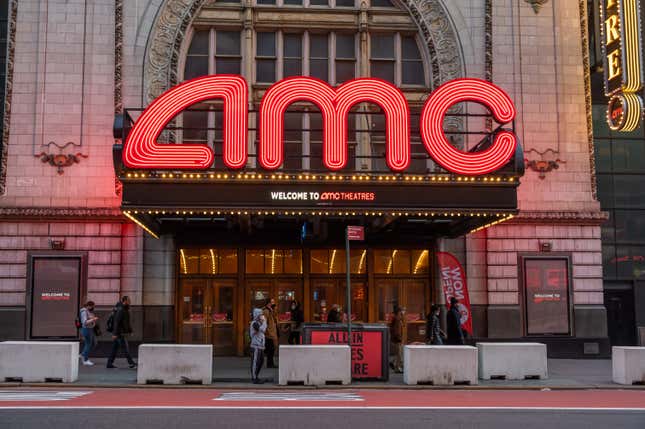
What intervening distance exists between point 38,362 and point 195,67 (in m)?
12.2

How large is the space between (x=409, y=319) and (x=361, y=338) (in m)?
7.42

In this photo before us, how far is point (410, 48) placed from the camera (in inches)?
1056

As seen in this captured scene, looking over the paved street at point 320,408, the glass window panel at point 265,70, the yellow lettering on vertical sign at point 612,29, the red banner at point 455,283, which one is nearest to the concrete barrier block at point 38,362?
the paved street at point 320,408

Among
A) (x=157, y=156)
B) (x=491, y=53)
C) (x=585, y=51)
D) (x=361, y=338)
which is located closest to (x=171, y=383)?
(x=361, y=338)

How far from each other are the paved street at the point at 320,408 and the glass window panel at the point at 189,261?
27.9 feet

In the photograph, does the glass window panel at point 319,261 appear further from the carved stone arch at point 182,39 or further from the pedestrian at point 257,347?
the pedestrian at point 257,347

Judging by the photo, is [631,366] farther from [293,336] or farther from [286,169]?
[286,169]

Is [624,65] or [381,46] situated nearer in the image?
[624,65]

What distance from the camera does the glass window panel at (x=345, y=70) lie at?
86.9ft

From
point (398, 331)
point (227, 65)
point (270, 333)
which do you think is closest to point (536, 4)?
point (227, 65)

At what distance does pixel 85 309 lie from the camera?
851 inches

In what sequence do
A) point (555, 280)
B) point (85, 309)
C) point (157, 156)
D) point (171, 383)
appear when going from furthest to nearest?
point (555, 280)
point (85, 309)
point (157, 156)
point (171, 383)

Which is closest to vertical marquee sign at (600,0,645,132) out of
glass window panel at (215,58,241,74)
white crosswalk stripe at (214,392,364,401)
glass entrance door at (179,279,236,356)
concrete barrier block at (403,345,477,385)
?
concrete barrier block at (403,345,477,385)
